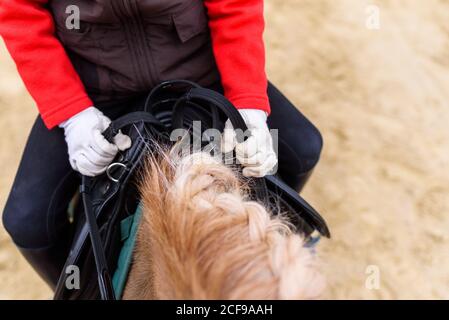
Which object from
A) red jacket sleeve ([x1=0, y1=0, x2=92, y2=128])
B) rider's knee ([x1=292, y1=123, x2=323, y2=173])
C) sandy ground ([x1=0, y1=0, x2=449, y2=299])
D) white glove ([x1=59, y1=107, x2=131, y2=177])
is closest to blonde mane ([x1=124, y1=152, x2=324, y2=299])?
white glove ([x1=59, y1=107, x2=131, y2=177])

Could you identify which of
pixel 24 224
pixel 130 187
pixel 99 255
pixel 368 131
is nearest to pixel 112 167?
pixel 130 187

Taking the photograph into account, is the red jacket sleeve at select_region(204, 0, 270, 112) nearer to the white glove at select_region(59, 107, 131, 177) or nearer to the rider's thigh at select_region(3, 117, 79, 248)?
the white glove at select_region(59, 107, 131, 177)

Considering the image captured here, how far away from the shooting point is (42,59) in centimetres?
82

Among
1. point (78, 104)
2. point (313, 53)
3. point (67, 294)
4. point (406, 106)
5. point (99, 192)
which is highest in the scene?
point (78, 104)

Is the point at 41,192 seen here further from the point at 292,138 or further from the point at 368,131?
the point at 368,131

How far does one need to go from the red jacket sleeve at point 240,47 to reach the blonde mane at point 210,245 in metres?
0.27

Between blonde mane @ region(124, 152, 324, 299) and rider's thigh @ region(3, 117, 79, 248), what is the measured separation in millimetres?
380

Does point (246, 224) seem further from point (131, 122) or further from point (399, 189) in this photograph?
point (399, 189)

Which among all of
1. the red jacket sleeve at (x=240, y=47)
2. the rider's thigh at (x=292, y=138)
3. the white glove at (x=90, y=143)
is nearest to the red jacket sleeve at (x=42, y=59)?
the white glove at (x=90, y=143)

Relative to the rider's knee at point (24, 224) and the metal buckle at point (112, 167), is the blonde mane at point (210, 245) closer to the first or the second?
the metal buckle at point (112, 167)

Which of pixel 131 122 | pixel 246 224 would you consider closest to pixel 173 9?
pixel 131 122

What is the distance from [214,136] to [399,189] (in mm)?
1031

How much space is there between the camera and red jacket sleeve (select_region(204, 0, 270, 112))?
84 centimetres

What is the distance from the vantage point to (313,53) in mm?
1892
